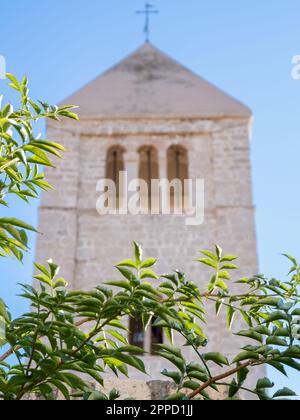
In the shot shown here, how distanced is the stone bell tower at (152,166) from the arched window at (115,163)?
26mm

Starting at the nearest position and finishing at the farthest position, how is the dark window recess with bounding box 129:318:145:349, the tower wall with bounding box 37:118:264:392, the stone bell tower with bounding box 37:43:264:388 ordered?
the dark window recess with bounding box 129:318:145:349
the tower wall with bounding box 37:118:264:392
the stone bell tower with bounding box 37:43:264:388

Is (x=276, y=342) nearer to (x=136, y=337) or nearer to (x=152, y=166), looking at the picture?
(x=136, y=337)

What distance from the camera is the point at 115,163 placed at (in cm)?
1644

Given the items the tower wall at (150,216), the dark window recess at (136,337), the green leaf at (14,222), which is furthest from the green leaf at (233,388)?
the dark window recess at (136,337)

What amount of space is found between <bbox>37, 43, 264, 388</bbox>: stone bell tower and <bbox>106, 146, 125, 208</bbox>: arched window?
0.03m

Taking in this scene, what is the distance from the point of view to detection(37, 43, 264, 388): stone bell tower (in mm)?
14547

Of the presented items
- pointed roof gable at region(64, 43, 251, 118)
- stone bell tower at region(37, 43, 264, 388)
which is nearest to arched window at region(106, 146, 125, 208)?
stone bell tower at region(37, 43, 264, 388)

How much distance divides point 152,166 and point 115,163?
773 mm

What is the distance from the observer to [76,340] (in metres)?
2.44

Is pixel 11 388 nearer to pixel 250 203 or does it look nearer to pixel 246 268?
pixel 246 268

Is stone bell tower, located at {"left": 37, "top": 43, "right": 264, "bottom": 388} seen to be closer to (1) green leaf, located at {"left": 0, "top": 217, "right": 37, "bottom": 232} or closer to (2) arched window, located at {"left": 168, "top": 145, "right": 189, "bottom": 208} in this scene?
(2) arched window, located at {"left": 168, "top": 145, "right": 189, "bottom": 208}

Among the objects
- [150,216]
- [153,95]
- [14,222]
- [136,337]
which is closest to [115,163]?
[153,95]

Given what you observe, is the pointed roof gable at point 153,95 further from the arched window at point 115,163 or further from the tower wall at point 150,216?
Answer: the arched window at point 115,163
